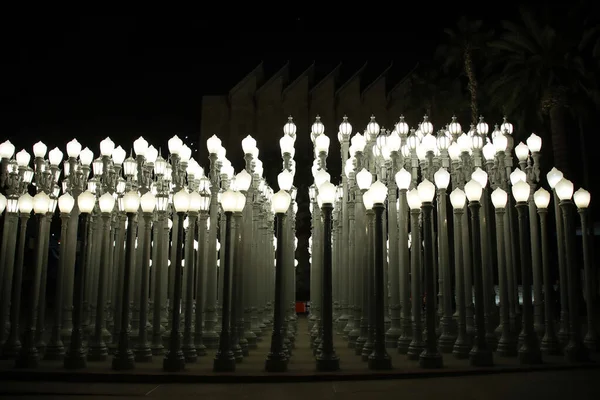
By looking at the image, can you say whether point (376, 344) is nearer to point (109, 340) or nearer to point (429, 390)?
point (429, 390)

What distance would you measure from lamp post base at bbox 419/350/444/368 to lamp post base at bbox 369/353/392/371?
0.71 m

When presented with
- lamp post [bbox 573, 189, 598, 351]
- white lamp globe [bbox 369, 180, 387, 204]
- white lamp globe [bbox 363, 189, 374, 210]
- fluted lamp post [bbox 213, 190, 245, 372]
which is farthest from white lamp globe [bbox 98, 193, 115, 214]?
lamp post [bbox 573, 189, 598, 351]

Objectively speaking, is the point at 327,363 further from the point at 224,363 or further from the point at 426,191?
the point at 426,191

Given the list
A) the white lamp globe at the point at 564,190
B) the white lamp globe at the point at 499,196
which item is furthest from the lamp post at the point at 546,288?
the white lamp globe at the point at 499,196

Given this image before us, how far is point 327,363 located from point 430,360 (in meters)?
2.12

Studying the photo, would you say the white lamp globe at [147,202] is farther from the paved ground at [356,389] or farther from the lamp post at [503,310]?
the lamp post at [503,310]

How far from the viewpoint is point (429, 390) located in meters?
10.3

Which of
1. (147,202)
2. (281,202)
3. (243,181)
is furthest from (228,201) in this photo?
(147,202)

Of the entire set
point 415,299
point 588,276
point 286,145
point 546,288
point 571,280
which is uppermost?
point 286,145

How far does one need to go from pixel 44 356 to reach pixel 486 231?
11037 millimetres

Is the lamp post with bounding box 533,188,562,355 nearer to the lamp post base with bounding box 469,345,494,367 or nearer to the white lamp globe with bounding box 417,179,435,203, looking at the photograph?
the lamp post base with bounding box 469,345,494,367

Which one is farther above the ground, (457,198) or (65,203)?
(457,198)

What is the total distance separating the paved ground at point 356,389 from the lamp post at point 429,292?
0.79m

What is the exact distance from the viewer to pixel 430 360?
39.8 ft
